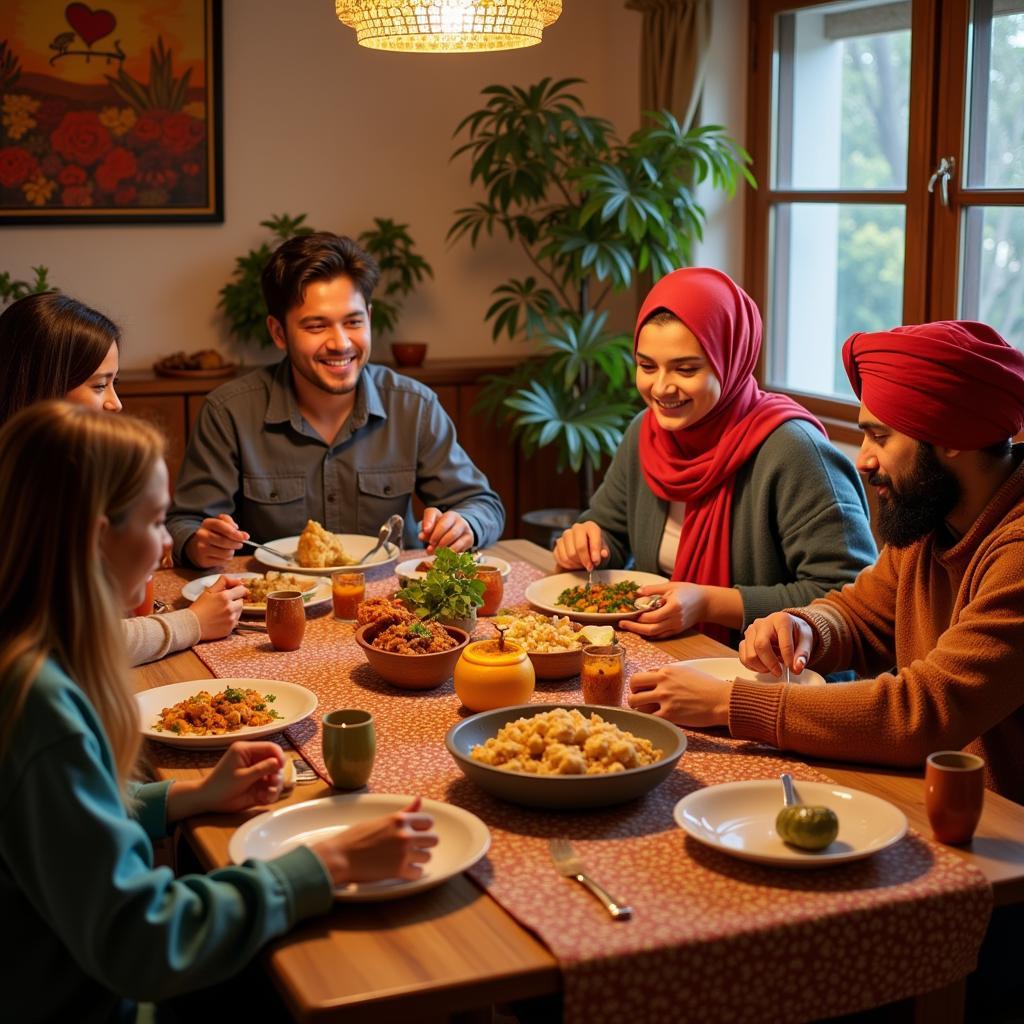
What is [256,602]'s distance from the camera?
8.50 feet

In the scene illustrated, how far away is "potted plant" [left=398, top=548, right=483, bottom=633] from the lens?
7.45 feet

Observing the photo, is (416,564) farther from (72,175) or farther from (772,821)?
(72,175)

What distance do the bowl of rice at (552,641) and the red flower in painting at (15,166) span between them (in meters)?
3.18

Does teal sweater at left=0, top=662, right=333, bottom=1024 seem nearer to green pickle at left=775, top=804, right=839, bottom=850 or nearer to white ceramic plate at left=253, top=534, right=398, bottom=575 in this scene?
green pickle at left=775, top=804, right=839, bottom=850

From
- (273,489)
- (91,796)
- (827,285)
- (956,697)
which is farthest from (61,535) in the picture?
(827,285)

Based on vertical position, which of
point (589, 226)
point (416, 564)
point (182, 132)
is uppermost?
point (182, 132)

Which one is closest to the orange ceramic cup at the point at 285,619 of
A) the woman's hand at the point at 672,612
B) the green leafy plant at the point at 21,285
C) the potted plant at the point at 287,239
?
the woman's hand at the point at 672,612

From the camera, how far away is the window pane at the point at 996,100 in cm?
361

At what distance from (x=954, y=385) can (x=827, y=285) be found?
9.00ft

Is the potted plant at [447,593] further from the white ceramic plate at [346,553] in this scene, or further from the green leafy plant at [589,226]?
the green leafy plant at [589,226]

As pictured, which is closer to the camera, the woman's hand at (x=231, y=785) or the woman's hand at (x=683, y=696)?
the woman's hand at (x=231, y=785)

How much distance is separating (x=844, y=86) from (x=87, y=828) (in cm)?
379

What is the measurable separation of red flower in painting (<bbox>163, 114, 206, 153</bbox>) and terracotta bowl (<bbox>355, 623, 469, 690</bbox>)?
3.22m

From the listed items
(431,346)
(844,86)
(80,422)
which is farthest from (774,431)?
(431,346)
